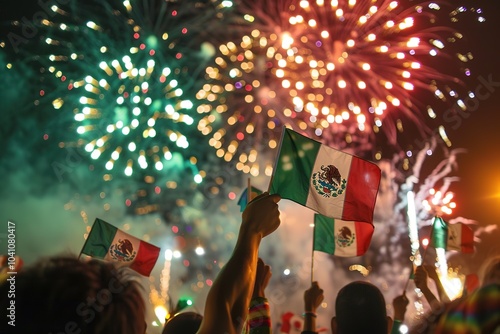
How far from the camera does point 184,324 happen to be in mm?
2930

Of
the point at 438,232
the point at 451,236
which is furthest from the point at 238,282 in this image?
the point at 451,236

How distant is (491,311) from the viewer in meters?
1.13

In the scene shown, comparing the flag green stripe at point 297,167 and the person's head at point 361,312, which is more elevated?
the flag green stripe at point 297,167

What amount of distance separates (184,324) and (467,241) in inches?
264

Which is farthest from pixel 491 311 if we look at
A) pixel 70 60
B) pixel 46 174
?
pixel 46 174

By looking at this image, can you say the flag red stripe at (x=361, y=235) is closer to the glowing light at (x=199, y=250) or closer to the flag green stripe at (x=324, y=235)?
the flag green stripe at (x=324, y=235)

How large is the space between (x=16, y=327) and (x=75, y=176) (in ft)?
49.8

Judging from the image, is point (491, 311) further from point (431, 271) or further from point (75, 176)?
point (75, 176)

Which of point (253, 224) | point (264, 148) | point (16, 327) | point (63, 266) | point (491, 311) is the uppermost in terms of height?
point (264, 148)

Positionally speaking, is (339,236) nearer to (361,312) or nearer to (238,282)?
(361,312)

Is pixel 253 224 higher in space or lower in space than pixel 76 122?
lower

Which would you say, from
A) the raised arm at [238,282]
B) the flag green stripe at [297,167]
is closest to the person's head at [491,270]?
the raised arm at [238,282]

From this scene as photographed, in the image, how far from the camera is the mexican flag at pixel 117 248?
25.0 ft

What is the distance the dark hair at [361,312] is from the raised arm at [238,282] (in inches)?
46.5
